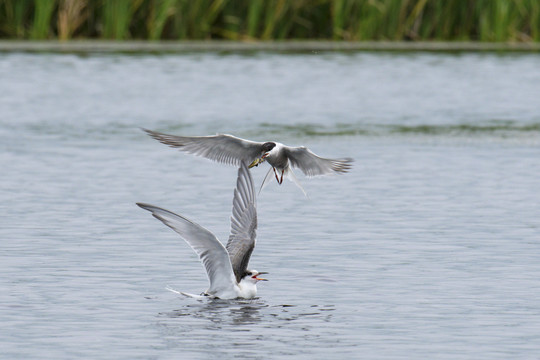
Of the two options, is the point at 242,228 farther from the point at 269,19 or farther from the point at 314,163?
the point at 269,19

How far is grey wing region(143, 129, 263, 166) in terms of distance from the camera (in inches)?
409

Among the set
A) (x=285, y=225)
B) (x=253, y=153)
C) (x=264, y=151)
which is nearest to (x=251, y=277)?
(x=264, y=151)

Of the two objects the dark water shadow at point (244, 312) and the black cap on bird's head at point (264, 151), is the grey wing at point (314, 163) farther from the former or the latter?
the dark water shadow at point (244, 312)

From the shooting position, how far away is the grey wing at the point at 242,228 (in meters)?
9.05

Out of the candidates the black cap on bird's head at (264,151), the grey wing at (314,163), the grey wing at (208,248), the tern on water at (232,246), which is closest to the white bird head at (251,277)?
the tern on water at (232,246)

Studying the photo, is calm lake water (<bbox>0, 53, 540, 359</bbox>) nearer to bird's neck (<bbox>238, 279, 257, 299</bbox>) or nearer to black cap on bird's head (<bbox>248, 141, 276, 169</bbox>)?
bird's neck (<bbox>238, 279, 257, 299</bbox>)

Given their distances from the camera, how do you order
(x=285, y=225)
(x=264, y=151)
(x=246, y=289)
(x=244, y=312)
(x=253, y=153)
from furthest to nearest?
(x=285, y=225) < (x=253, y=153) < (x=264, y=151) < (x=246, y=289) < (x=244, y=312)

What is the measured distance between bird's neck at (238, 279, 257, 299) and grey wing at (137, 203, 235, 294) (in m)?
0.06

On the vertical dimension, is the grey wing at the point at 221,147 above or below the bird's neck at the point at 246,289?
above

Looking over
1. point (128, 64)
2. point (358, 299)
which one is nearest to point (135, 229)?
point (358, 299)

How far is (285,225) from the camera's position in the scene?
39.3ft

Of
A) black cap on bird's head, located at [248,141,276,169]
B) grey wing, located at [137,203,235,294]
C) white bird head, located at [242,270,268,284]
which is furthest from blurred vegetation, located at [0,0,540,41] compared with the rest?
grey wing, located at [137,203,235,294]

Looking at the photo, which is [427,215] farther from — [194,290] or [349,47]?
[349,47]

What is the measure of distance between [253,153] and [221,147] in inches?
9.5
